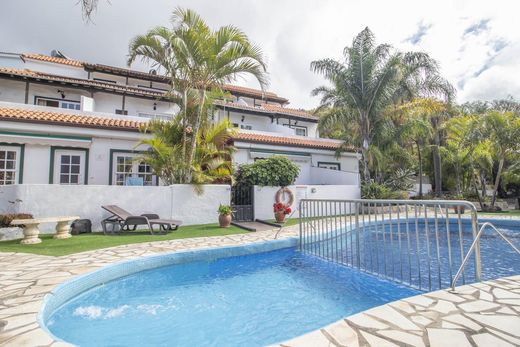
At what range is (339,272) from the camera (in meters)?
6.99

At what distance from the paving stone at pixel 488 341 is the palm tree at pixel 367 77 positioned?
52.0 ft

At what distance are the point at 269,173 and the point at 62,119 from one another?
10230 mm

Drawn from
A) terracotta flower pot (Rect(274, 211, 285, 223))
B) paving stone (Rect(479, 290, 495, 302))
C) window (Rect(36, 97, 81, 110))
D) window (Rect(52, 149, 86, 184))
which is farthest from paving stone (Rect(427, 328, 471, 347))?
window (Rect(36, 97, 81, 110))

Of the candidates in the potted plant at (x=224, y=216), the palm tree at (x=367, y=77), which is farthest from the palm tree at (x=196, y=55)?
the palm tree at (x=367, y=77)

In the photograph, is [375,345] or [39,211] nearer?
[375,345]

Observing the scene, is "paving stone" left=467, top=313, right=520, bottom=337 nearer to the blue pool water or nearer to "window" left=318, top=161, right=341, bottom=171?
the blue pool water

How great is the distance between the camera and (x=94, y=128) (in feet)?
44.5

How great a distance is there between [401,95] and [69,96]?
22.7 metres

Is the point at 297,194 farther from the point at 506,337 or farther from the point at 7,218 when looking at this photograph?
the point at 506,337

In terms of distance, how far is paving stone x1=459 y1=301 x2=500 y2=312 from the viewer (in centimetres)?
354

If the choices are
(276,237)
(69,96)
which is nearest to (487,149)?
(276,237)

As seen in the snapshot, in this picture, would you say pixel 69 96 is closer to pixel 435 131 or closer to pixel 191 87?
pixel 191 87

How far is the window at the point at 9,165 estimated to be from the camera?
494 inches

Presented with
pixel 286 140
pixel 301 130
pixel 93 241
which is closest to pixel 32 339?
pixel 93 241
